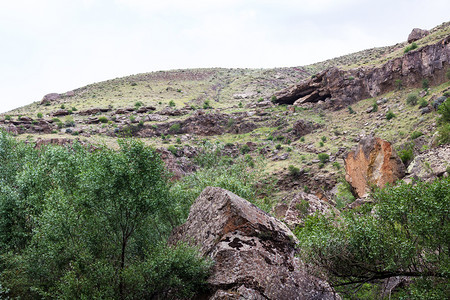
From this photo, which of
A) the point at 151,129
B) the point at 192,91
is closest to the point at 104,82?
the point at 192,91

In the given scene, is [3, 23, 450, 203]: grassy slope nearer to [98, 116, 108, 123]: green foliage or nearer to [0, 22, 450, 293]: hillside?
[0, 22, 450, 293]: hillside

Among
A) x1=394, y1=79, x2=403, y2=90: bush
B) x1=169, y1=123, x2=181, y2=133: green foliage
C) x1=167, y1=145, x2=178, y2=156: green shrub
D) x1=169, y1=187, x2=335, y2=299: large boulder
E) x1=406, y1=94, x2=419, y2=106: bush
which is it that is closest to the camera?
x1=169, y1=187, x2=335, y2=299: large boulder

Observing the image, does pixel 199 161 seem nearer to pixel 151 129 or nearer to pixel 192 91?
pixel 151 129

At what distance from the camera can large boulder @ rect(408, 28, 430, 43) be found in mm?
60812

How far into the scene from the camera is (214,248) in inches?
454

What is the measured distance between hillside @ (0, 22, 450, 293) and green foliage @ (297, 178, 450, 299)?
883 centimetres

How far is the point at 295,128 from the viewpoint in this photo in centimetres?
5816

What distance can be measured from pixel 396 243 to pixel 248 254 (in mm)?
5369

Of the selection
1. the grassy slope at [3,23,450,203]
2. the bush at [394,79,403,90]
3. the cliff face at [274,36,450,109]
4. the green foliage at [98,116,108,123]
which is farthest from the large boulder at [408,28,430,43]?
the green foliage at [98,116,108,123]

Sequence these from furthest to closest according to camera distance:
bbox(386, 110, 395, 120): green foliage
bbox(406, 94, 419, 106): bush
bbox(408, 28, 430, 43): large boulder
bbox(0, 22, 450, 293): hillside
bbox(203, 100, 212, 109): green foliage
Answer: bbox(203, 100, 212, 109): green foliage → bbox(408, 28, 430, 43): large boulder → bbox(386, 110, 395, 120): green foliage → bbox(406, 94, 419, 106): bush → bbox(0, 22, 450, 293): hillside

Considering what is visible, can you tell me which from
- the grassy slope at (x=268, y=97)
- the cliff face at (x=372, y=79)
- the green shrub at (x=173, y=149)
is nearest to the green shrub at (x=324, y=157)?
the grassy slope at (x=268, y=97)

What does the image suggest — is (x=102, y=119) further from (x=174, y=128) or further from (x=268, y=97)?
(x=268, y=97)

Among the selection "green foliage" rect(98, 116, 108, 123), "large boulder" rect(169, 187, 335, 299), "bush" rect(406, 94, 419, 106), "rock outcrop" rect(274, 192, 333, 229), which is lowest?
"rock outcrop" rect(274, 192, 333, 229)

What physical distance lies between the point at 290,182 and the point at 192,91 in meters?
59.9
